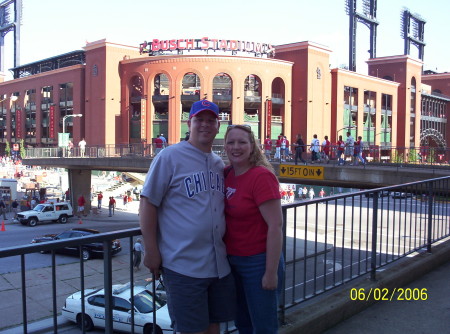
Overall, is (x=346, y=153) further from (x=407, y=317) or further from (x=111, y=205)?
(x=111, y=205)

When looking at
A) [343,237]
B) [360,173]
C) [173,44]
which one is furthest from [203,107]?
[173,44]

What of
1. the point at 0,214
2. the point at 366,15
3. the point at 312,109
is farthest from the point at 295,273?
the point at 366,15

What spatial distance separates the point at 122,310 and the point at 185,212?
35.5 inches

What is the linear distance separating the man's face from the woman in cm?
18

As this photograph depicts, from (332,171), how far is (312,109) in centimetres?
3058

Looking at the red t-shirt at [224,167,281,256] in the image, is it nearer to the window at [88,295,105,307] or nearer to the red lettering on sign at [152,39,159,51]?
the window at [88,295,105,307]

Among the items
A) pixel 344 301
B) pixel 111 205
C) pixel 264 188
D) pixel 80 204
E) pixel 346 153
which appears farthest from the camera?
pixel 111 205

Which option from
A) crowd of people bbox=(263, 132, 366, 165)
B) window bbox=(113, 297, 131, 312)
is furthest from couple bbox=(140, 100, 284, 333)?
crowd of people bbox=(263, 132, 366, 165)

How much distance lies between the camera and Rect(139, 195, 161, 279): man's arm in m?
2.55

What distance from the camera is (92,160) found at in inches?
1394

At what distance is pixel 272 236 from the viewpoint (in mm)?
2703

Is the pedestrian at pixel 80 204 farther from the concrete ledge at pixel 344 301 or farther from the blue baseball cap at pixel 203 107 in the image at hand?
the blue baseball cap at pixel 203 107
